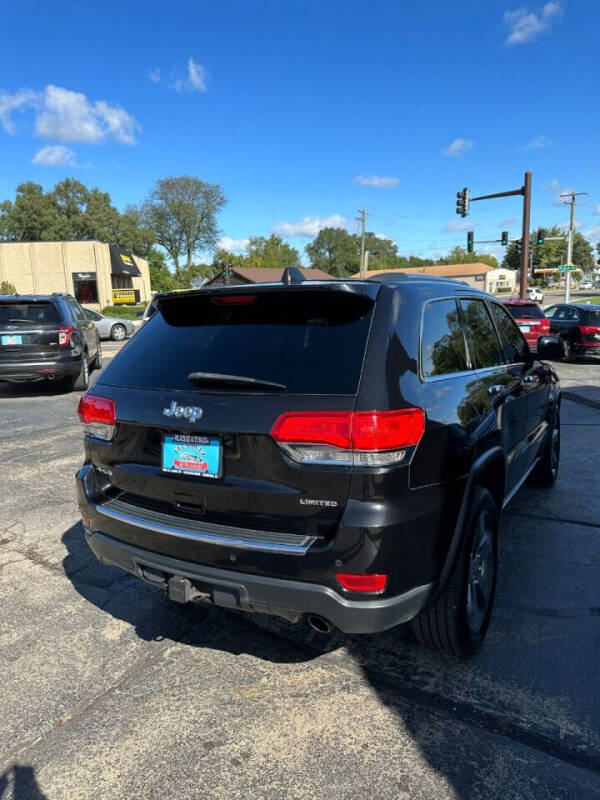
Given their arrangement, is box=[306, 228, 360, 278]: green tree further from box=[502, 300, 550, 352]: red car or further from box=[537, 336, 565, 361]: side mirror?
box=[537, 336, 565, 361]: side mirror

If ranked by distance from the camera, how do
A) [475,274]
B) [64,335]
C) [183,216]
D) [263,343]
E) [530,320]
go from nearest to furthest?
[263,343], [64,335], [530,320], [183,216], [475,274]

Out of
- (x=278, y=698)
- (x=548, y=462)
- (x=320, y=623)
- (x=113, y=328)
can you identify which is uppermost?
(x=113, y=328)

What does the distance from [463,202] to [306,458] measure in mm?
24677

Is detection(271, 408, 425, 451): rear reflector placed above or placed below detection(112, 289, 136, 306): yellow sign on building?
below

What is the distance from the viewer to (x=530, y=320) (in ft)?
49.5

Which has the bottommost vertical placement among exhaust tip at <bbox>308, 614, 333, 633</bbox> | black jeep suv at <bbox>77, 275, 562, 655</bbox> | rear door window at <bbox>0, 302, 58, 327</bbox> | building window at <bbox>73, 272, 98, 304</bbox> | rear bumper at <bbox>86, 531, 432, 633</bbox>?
exhaust tip at <bbox>308, 614, 333, 633</bbox>

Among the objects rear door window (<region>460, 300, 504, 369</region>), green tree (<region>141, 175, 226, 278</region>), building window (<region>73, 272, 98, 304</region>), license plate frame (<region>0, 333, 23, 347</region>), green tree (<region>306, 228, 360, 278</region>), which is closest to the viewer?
rear door window (<region>460, 300, 504, 369</region>)

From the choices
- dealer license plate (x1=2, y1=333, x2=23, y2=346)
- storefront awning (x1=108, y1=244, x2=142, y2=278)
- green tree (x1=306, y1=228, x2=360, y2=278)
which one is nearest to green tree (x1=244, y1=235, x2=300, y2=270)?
green tree (x1=306, y1=228, x2=360, y2=278)

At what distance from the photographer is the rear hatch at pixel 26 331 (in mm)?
9500

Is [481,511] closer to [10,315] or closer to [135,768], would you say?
[135,768]

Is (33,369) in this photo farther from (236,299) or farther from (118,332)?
(118,332)

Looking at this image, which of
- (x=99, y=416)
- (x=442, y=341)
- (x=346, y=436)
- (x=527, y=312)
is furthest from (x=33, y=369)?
(x=527, y=312)

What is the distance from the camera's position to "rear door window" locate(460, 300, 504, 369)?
3.22 m

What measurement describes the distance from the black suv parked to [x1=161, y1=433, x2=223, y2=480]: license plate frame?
816cm
